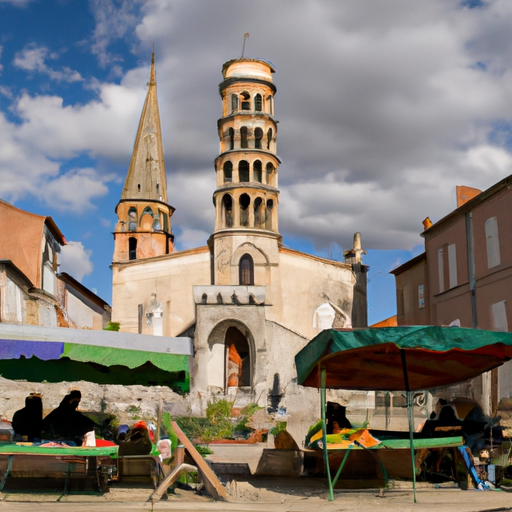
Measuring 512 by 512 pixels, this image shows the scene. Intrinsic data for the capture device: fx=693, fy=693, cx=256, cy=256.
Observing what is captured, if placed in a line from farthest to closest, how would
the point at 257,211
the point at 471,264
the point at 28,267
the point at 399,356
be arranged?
the point at 257,211 < the point at 28,267 < the point at 471,264 < the point at 399,356

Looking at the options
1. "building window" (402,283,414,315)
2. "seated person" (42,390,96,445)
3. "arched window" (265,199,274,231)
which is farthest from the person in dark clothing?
"building window" (402,283,414,315)

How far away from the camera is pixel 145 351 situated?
962 centimetres

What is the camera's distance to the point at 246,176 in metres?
34.9

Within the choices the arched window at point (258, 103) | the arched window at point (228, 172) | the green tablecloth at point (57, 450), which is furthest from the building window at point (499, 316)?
the green tablecloth at point (57, 450)

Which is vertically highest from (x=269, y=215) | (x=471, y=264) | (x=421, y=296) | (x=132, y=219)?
(x=132, y=219)

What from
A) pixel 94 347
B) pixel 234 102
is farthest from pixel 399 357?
pixel 234 102

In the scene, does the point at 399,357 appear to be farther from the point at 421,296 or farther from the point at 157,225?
the point at 157,225

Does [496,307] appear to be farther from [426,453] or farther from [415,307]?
[426,453]

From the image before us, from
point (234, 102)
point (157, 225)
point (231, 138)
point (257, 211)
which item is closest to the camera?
point (257, 211)

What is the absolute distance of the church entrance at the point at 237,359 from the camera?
1123 inches

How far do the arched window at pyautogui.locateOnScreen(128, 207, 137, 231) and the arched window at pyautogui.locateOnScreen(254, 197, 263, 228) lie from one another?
18603 millimetres

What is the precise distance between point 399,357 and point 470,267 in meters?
16.9

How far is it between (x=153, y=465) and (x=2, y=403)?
12241 mm

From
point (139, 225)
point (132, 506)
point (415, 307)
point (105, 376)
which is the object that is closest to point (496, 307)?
point (415, 307)
